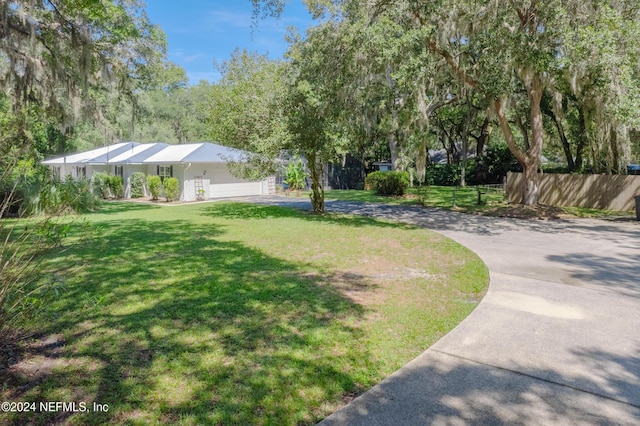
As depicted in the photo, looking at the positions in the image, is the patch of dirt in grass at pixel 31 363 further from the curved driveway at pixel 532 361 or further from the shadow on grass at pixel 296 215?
the shadow on grass at pixel 296 215

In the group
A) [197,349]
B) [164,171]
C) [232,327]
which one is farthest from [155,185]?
[197,349]

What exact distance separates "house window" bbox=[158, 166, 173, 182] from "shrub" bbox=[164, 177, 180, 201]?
4.36ft

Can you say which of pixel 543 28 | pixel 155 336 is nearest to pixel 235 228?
pixel 155 336

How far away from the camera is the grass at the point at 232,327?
298 centimetres

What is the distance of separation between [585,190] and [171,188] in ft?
63.9

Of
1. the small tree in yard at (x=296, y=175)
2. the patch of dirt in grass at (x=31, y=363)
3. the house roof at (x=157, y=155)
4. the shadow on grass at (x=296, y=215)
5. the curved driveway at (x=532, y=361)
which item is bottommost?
the curved driveway at (x=532, y=361)

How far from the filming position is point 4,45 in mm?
9289

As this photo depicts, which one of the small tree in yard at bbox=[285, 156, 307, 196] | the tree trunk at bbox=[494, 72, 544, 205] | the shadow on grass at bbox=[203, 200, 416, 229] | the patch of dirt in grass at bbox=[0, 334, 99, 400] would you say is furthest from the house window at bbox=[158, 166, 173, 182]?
the patch of dirt in grass at bbox=[0, 334, 99, 400]

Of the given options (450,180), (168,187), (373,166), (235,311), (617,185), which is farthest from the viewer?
(373,166)

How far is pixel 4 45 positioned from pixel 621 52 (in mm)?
15636

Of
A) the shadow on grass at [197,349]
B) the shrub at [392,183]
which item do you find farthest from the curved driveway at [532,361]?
the shrub at [392,183]

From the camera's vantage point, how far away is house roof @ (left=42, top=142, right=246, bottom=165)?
21822mm

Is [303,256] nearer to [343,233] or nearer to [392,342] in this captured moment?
[343,233]

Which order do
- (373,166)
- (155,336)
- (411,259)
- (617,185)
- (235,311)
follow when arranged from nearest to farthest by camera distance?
(155,336), (235,311), (411,259), (617,185), (373,166)
